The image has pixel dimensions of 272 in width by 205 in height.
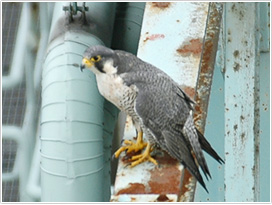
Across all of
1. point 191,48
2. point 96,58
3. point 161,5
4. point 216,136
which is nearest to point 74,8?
point 161,5

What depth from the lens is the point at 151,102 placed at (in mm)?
2387

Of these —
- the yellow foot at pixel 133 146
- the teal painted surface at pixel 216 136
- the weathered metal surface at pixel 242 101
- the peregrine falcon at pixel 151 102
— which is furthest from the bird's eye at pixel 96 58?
the teal painted surface at pixel 216 136

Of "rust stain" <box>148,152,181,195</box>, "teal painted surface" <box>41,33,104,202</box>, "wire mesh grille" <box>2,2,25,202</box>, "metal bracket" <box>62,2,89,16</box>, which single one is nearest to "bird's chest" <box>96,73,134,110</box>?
"rust stain" <box>148,152,181,195</box>

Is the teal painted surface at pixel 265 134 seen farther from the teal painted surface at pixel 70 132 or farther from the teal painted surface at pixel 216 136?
the teal painted surface at pixel 70 132

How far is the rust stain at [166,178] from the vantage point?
7.02ft

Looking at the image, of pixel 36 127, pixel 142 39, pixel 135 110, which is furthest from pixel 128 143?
pixel 36 127

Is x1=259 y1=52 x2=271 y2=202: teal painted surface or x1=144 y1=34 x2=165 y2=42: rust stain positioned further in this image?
x1=259 y1=52 x2=271 y2=202: teal painted surface

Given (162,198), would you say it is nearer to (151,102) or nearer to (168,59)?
(151,102)

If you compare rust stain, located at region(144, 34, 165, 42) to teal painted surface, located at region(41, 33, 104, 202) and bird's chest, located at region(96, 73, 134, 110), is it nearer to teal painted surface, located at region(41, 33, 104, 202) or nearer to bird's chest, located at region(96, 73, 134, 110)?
bird's chest, located at region(96, 73, 134, 110)

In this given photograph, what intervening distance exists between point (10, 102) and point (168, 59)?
1.62 m

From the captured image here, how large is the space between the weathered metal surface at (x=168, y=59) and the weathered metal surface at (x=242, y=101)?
2.32 ft

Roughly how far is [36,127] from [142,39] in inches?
44.6

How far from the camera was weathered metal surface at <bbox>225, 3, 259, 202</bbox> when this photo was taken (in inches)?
129

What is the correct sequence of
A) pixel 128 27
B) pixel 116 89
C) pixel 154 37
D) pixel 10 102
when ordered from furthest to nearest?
pixel 10 102
pixel 128 27
pixel 154 37
pixel 116 89
